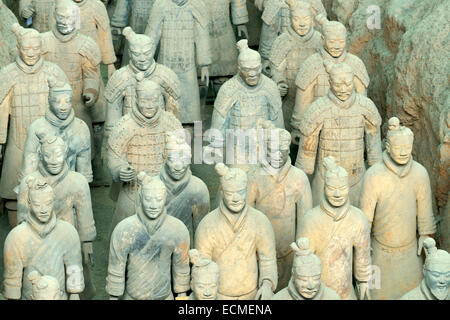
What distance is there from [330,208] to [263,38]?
4.13 metres

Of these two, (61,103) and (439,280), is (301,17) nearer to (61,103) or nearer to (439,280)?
(61,103)

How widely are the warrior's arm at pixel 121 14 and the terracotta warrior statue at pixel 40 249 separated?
445cm

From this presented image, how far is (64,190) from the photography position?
9.58 meters

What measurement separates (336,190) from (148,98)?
5.59ft

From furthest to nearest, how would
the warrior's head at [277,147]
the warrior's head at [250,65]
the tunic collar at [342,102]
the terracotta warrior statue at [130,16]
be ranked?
1. the terracotta warrior statue at [130,16]
2. the warrior's head at [250,65]
3. the tunic collar at [342,102]
4. the warrior's head at [277,147]

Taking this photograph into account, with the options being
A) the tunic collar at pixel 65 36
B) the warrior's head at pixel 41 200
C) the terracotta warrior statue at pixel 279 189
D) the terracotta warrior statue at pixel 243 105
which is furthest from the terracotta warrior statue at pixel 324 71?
the warrior's head at pixel 41 200

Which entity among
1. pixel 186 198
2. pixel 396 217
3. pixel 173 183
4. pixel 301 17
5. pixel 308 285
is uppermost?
pixel 301 17

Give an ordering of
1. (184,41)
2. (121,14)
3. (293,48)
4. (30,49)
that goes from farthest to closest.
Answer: (121,14) → (184,41) → (293,48) → (30,49)

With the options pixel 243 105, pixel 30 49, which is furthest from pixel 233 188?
pixel 30 49

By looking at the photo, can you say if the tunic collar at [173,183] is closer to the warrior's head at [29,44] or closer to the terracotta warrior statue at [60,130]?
the terracotta warrior statue at [60,130]

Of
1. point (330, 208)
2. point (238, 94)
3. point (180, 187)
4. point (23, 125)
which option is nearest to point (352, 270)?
point (330, 208)

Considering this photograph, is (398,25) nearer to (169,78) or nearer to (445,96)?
(445,96)

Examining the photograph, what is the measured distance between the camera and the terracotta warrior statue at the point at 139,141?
10086mm

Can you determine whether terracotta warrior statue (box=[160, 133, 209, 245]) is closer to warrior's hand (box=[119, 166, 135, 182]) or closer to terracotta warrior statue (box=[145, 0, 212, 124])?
warrior's hand (box=[119, 166, 135, 182])
